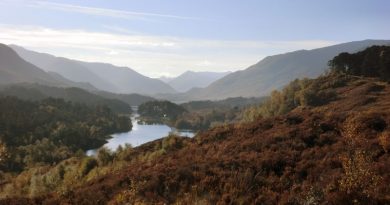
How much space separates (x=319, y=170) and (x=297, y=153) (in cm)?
439

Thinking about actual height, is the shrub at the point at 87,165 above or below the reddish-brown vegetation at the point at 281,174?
below

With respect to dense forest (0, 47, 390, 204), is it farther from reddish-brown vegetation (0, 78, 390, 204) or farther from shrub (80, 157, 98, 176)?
shrub (80, 157, 98, 176)

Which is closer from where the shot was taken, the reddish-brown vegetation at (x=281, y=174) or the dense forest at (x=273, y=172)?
the reddish-brown vegetation at (x=281, y=174)

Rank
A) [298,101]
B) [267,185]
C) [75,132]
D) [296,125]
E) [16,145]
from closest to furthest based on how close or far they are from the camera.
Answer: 1. [267,185]
2. [296,125]
3. [298,101]
4. [16,145]
5. [75,132]

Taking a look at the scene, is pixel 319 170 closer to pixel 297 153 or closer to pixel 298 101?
pixel 297 153

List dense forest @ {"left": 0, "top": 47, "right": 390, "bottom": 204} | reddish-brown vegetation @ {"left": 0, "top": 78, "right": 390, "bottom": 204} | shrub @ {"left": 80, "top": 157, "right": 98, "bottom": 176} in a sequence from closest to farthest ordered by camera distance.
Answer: reddish-brown vegetation @ {"left": 0, "top": 78, "right": 390, "bottom": 204} → dense forest @ {"left": 0, "top": 47, "right": 390, "bottom": 204} → shrub @ {"left": 80, "top": 157, "right": 98, "bottom": 176}

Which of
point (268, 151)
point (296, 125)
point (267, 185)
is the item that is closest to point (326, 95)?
point (296, 125)

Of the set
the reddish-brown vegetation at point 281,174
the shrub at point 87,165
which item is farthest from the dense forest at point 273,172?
the shrub at point 87,165

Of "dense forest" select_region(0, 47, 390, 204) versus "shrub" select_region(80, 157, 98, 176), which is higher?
"dense forest" select_region(0, 47, 390, 204)

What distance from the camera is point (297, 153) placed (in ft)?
89.0

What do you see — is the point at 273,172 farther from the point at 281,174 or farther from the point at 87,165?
the point at 87,165

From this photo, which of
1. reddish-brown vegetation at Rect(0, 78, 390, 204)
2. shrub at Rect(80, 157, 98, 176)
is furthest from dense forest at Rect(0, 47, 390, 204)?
shrub at Rect(80, 157, 98, 176)

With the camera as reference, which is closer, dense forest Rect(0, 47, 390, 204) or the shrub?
dense forest Rect(0, 47, 390, 204)

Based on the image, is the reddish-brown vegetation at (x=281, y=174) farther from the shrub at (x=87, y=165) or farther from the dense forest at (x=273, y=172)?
the shrub at (x=87, y=165)
